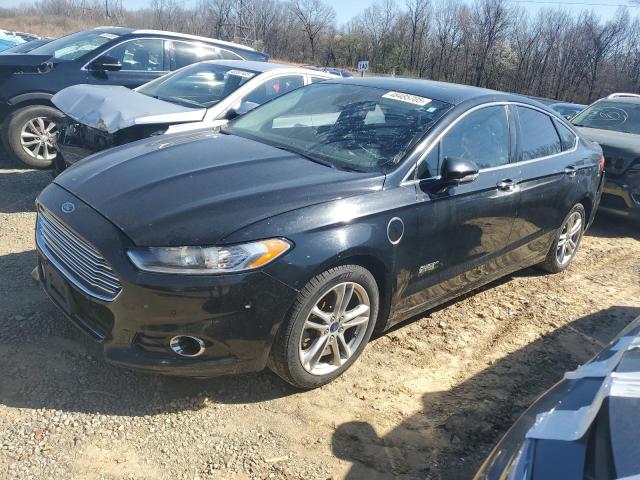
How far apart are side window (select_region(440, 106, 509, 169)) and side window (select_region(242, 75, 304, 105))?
258 centimetres

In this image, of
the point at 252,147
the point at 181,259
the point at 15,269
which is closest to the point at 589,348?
the point at 252,147

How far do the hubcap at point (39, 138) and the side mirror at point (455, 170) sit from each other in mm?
5115

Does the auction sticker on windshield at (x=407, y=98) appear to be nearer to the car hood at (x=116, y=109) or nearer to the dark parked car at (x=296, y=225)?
the dark parked car at (x=296, y=225)

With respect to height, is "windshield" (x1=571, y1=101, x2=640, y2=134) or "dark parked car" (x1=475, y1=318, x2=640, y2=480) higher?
"windshield" (x1=571, y1=101, x2=640, y2=134)

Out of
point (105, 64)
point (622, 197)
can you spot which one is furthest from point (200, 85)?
point (622, 197)

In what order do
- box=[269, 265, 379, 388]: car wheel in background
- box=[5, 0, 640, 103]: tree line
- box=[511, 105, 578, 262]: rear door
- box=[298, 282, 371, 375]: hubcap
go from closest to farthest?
box=[269, 265, 379, 388]: car wheel in background, box=[298, 282, 371, 375]: hubcap, box=[511, 105, 578, 262]: rear door, box=[5, 0, 640, 103]: tree line

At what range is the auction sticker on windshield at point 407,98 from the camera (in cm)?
384

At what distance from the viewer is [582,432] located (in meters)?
1.73

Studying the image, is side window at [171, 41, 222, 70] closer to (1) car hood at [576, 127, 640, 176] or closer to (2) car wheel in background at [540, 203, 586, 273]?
(2) car wheel in background at [540, 203, 586, 273]

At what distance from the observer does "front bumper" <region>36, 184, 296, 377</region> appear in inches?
101

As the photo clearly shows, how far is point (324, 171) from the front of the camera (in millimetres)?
3238

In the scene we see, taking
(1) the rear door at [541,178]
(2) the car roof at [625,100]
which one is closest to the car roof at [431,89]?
(1) the rear door at [541,178]

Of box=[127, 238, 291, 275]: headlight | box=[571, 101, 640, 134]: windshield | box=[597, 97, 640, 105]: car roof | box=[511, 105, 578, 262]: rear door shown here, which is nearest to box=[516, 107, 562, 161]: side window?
box=[511, 105, 578, 262]: rear door

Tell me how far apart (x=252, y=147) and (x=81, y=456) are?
6.66 feet
